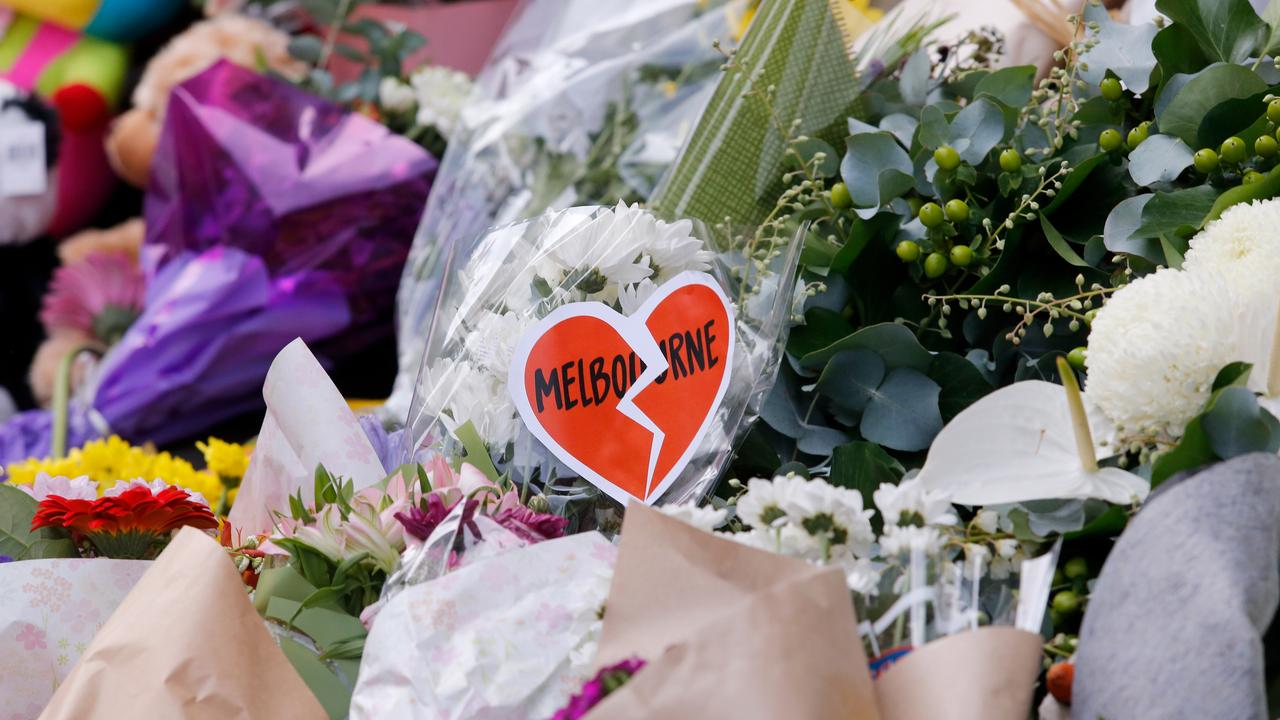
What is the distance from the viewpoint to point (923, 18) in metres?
1.01

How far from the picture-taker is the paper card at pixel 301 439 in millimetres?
668

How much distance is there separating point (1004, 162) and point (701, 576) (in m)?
0.40

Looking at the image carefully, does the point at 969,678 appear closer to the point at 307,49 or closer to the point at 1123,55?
the point at 1123,55

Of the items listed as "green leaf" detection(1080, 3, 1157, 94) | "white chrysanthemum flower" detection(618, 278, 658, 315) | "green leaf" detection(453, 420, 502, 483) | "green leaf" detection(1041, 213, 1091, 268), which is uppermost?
"green leaf" detection(1080, 3, 1157, 94)

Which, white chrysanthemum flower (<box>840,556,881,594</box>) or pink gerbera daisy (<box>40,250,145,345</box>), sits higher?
white chrysanthemum flower (<box>840,556,881,594</box>)

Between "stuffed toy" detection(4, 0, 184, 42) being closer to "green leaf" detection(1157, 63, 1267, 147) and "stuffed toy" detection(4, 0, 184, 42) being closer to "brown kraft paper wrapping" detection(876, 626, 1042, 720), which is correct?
"green leaf" detection(1157, 63, 1267, 147)

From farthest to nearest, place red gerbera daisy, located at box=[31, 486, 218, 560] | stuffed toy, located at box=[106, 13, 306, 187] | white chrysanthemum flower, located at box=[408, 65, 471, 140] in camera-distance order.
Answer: stuffed toy, located at box=[106, 13, 306, 187] → white chrysanthemum flower, located at box=[408, 65, 471, 140] → red gerbera daisy, located at box=[31, 486, 218, 560]

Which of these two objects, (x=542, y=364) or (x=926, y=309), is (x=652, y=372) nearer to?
(x=542, y=364)

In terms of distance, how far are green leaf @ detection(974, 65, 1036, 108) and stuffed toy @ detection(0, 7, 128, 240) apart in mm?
1412

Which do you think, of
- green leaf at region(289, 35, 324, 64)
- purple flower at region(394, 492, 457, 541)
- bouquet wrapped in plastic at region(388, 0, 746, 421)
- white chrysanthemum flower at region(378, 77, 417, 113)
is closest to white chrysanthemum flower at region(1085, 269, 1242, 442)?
purple flower at region(394, 492, 457, 541)

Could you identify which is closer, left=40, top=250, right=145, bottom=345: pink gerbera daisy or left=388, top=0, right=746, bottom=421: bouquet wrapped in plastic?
left=388, top=0, right=746, bottom=421: bouquet wrapped in plastic

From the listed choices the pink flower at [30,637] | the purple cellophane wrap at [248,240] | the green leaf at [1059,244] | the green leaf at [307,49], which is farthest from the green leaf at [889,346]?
the green leaf at [307,49]

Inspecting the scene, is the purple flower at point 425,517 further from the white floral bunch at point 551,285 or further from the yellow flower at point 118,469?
the yellow flower at point 118,469

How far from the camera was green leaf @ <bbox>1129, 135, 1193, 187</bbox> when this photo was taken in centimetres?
67
